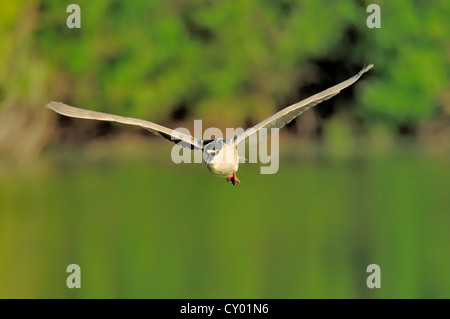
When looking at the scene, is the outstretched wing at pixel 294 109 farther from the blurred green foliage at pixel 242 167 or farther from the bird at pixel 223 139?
the blurred green foliage at pixel 242 167

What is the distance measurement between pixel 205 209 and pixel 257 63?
8801mm

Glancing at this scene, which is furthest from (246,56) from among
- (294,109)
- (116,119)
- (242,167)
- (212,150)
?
(212,150)

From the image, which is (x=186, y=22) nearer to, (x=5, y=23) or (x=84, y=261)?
(x=5, y=23)

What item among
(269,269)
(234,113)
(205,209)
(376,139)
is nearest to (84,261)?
(269,269)

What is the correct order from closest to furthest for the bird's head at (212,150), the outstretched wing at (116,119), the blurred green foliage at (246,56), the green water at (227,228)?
the bird's head at (212,150)
the outstretched wing at (116,119)
the green water at (227,228)
the blurred green foliage at (246,56)

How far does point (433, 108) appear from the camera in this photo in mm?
33281

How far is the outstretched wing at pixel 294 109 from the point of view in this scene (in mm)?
8859

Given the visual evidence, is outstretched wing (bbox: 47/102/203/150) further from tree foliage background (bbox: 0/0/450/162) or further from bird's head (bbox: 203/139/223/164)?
tree foliage background (bbox: 0/0/450/162)

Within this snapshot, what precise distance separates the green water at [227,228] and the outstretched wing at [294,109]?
851 centimetres

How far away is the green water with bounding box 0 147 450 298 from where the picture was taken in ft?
61.4

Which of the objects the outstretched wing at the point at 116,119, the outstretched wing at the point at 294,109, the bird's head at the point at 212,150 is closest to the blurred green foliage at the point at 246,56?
the outstretched wing at the point at 116,119

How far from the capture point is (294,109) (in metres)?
9.14

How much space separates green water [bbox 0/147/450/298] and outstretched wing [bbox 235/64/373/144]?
8507mm

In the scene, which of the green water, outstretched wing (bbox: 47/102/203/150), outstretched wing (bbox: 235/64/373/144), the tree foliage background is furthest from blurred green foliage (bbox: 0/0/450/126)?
outstretched wing (bbox: 235/64/373/144)
